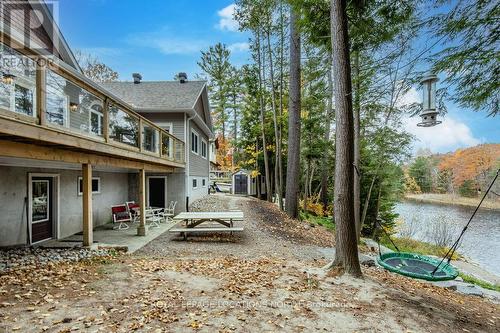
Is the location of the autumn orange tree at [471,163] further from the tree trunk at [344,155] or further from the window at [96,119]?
the window at [96,119]

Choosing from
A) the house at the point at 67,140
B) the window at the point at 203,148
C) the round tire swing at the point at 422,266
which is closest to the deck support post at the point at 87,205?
the house at the point at 67,140

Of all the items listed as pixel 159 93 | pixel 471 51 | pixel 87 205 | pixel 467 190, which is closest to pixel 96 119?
pixel 87 205

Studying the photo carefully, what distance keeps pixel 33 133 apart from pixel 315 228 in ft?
33.6

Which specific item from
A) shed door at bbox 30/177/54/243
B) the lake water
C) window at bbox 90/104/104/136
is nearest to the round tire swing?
window at bbox 90/104/104/136

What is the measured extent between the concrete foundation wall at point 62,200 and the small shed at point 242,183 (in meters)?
12.9

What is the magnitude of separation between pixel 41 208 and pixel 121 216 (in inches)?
129

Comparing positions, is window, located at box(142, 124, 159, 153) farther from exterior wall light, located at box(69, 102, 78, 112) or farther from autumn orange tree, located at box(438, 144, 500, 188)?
autumn orange tree, located at box(438, 144, 500, 188)

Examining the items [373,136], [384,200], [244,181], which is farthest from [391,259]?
[244,181]

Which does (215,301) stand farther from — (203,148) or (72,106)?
A: (203,148)

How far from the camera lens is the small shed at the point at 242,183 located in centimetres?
2456

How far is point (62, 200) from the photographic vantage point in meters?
8.48

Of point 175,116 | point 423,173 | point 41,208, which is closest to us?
point 41,208

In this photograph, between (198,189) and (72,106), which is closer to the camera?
(72,106)

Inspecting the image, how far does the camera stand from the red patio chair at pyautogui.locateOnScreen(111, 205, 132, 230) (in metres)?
10.4
